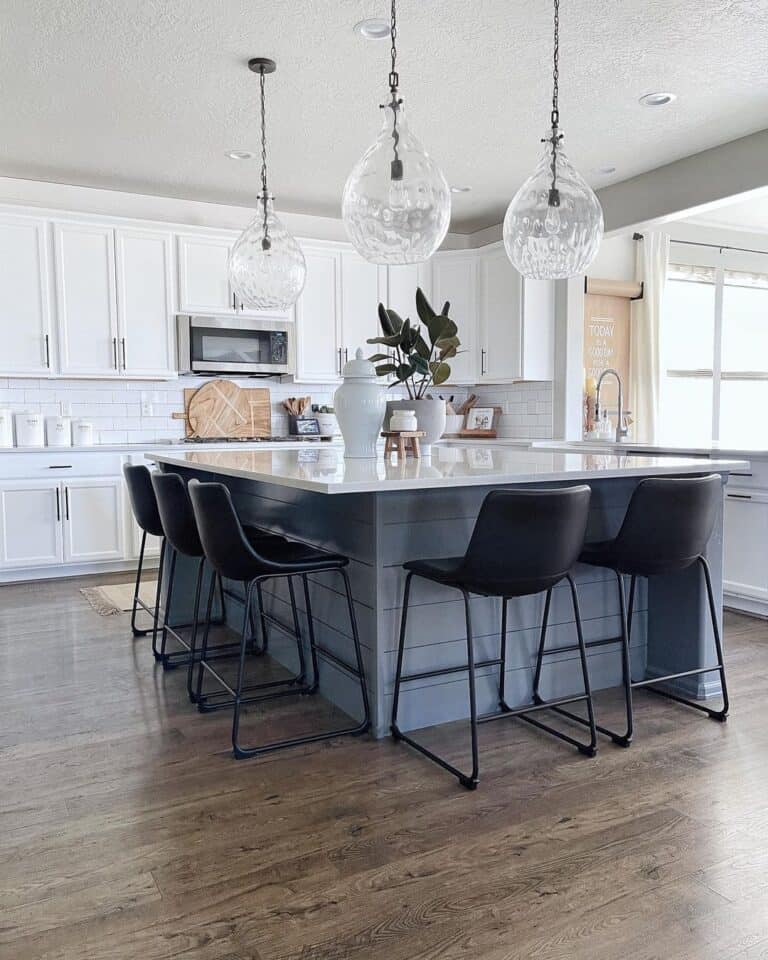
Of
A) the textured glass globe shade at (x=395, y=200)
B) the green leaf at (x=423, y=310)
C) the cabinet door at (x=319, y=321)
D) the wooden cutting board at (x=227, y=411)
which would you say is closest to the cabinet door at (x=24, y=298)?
the wooden cutting board at (x=227, y=411)

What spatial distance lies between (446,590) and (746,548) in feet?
7.42

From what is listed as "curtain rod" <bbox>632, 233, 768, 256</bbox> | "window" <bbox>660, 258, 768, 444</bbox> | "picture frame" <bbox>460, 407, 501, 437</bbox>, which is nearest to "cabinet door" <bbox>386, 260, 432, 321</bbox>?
"picture frame" <bbox>460, 407, 501, 437</bbox>

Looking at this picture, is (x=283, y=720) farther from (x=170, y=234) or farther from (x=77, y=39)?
(x=170, y=234)

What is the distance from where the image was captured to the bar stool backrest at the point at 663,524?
2.54 m

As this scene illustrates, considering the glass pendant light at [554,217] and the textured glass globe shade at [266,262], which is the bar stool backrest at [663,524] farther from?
the textured glass globe shade at [266,262]

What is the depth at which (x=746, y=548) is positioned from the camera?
4.18m

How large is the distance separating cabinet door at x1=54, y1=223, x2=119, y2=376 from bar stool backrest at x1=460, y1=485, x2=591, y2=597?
405 centimetres

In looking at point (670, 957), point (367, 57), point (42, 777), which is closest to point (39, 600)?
point (42, 777)

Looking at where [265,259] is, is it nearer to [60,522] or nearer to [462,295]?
[60,522]

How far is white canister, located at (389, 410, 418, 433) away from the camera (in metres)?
3.27

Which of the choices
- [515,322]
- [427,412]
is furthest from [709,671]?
[515,322]

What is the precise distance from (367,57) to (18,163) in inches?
109

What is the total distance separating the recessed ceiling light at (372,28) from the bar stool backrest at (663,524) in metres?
2.25

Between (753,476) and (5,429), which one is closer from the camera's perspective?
(753,476)
